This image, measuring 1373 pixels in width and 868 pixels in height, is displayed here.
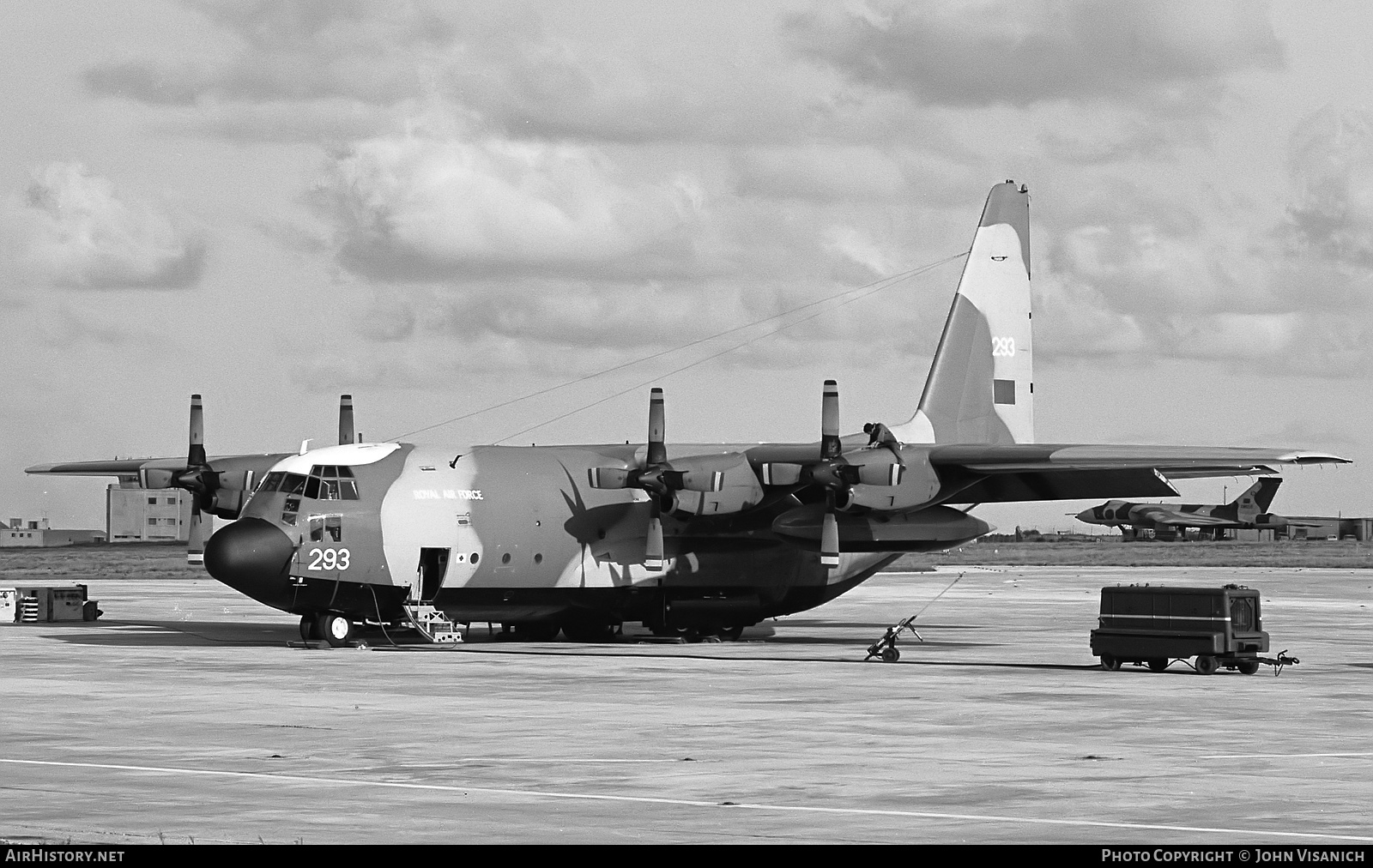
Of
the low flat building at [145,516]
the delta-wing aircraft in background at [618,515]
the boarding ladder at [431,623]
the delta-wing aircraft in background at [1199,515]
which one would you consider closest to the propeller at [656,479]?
the delta-wing aircraft in background at [618,515]

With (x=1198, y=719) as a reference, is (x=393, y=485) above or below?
above

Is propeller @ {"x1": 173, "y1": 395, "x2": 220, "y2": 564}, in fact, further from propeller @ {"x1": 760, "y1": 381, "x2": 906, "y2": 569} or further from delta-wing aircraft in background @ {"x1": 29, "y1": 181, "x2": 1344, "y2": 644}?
propeller @ {"x1": 760, "y1": 381, "x2": 906, "y2": 569}

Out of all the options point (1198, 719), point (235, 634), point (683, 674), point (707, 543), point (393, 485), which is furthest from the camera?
point (235, 634)

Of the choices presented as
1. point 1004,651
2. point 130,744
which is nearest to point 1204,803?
point 130,744

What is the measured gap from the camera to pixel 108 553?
13088 centimetres

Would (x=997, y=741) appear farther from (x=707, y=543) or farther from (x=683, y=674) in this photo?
(x=707, y=543)

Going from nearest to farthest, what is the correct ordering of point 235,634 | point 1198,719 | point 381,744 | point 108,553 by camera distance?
point 381,744 → point 1198,719 → point 235,634 → point 108,553

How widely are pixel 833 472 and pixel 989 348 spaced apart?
817 centimetres

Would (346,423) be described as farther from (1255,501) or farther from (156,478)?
(1255,501)

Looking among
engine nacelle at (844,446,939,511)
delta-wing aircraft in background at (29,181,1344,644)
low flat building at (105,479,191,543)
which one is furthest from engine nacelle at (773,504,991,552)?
low flat building at (105,479,191,543)

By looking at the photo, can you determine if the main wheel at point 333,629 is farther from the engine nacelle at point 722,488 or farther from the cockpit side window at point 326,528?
the engine nacelle at point 722,488

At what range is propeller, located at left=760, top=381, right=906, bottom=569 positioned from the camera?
34.6 metres

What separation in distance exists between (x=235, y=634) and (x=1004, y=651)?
1681 centimetres

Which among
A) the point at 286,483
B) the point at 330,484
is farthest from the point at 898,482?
the point at 286,483
